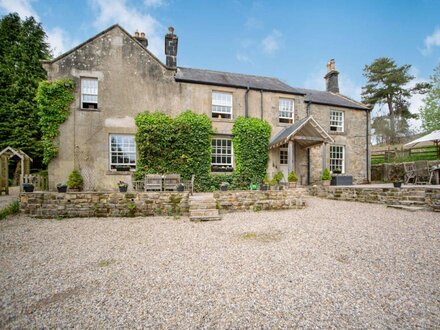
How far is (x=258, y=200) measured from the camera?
27.5 ft

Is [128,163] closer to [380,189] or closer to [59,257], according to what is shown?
[59,257]

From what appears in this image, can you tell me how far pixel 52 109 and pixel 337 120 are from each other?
1900 centimetres

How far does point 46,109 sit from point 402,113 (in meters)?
41.8

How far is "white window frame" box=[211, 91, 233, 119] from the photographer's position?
42.6 feet

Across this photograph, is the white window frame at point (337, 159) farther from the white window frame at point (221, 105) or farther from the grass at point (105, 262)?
the grass at point (105, 262)

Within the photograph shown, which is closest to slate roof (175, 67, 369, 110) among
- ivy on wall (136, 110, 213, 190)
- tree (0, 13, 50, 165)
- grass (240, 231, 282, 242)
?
ivy on wall (136, 110, 213, 190)

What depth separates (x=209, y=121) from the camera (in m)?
12.5

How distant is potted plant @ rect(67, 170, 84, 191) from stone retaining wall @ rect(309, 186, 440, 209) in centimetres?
1337

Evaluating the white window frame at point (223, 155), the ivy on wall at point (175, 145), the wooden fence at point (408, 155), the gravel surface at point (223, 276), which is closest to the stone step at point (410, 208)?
the gravel surface at point (223, 276)

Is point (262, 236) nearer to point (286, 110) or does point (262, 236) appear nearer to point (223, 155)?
point (223, 155)

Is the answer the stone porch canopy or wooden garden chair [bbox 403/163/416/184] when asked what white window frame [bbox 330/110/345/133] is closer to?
the stone porch canopy

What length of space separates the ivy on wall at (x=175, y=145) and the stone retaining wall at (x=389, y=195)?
728 cm

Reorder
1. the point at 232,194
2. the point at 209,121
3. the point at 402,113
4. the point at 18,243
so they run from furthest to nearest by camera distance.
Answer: the point at 402,113
the point at 209,121
the point at 232,194
the point at 18,243

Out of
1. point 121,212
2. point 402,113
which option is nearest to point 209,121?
point 121,212
